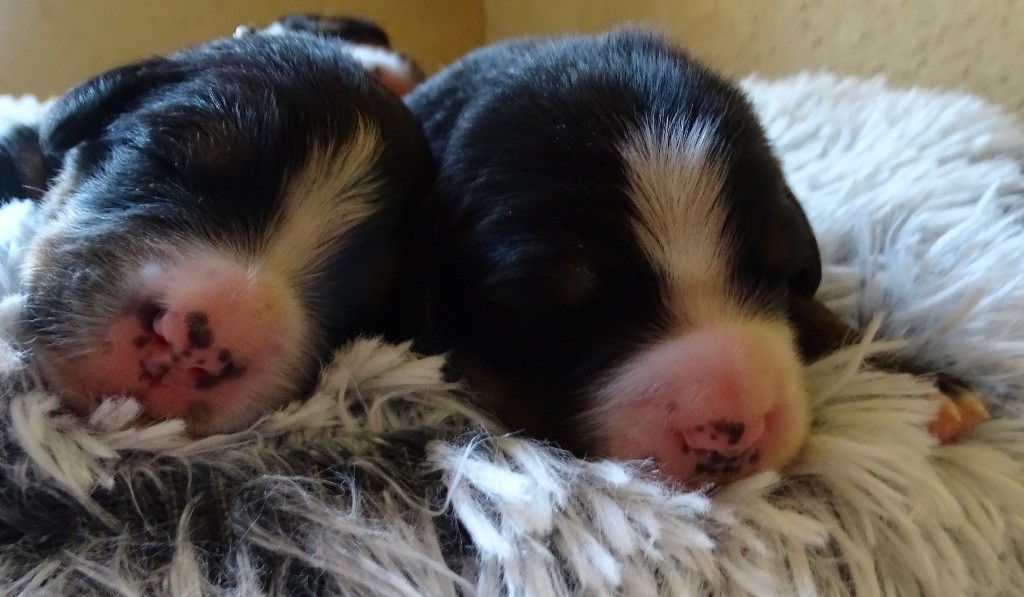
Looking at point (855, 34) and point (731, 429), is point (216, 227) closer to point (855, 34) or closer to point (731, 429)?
point (731, 429)

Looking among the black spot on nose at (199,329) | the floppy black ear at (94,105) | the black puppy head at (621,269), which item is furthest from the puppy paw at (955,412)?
the floppy black ear at (94,105)

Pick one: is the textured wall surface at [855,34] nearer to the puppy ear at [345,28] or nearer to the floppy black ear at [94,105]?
the puppy ear at [345,28]

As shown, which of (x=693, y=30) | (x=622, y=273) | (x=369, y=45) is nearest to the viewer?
(x=622, y=273)

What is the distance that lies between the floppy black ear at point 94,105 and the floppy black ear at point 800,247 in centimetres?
72

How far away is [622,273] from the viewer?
0.89m

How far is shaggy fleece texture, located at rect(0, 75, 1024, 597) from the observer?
0.70 m

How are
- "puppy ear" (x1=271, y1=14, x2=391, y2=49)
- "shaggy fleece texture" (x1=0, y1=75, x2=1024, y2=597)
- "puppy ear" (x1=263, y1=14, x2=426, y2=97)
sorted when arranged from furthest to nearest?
1. "puppy ear" (x1=271, y1=14, x2=391, y2=49)
2. "puppy ear" (x1=263, y1=14, x2=426, y2=97)
3. "shaggy fleece texture" (x1=0, y1=75, x2=1024, y2=597)

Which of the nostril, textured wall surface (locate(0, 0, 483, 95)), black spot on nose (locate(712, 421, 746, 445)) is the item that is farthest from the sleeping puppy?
textured wall surface (locate(0, 0, 483, 95))

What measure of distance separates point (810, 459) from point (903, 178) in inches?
23.4

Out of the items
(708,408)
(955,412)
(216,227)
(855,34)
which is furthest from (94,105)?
(855,34)

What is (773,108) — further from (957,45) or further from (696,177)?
(696,177)

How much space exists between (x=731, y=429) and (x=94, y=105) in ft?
2.54

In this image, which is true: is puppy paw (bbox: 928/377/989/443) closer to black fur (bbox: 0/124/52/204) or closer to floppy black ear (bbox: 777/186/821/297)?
floppy black ear (bbox: 777/186/821/297)

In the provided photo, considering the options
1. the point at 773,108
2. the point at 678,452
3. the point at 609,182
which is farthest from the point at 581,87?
the point at 773,108
